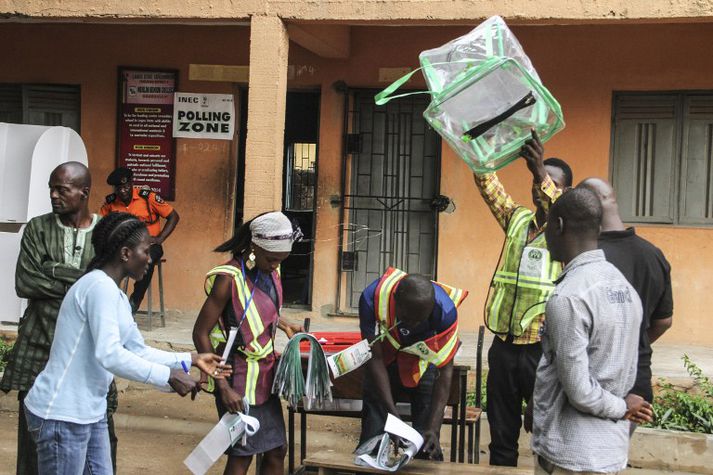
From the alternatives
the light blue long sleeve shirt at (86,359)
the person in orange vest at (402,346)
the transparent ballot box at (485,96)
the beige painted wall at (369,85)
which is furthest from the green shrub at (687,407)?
the light blue long sleeve shirt at (86,359)

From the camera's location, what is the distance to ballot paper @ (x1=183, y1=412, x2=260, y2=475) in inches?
165

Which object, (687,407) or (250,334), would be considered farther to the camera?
(687,407)

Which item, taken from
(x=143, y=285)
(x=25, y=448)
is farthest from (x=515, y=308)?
(x=143, y=285)

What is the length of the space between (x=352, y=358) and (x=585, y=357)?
4.91ft

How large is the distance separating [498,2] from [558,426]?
4.21 metres

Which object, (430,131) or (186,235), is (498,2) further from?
(186,235)

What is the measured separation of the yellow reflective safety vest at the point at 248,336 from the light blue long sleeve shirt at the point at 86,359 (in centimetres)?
81

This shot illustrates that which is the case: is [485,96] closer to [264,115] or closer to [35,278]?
[35,278]

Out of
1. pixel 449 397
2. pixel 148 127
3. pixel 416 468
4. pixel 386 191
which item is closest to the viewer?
pixel 416 468

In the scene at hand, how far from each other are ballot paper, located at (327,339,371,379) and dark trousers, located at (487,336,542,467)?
0.86 m

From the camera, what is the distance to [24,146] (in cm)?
821

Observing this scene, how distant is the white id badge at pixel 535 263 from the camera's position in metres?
4.90

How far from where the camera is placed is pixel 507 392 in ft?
16.5

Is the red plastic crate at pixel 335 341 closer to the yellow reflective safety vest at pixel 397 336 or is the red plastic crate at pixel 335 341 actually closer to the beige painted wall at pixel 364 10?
the yellow reflective safety vest at pixel 397 336
